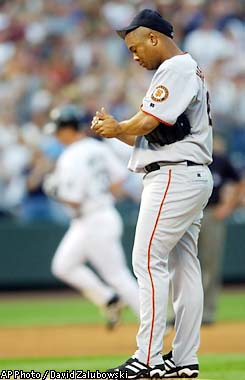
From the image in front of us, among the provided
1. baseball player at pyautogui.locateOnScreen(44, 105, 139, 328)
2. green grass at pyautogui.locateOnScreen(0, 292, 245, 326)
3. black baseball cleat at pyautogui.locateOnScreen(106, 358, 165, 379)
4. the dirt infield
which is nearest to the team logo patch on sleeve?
black baseball cleat at pyautogui.locateOnScreen(106, 358, 165, 379)

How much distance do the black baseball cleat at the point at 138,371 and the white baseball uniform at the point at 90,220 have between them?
178 inches

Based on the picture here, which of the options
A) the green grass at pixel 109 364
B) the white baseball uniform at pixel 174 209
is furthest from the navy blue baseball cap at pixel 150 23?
the green grass at pixel 109 364

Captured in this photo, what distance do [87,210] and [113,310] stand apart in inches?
42.5

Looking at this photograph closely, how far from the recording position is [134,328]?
36.3 feet

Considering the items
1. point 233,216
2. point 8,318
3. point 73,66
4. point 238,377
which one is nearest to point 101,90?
point 73,66

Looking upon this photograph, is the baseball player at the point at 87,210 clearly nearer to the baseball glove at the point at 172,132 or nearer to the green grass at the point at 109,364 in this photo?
the green grass at the point at 109,364

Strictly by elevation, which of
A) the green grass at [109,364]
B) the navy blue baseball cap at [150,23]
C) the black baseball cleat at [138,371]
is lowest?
the black baseball cleat at [138,371]

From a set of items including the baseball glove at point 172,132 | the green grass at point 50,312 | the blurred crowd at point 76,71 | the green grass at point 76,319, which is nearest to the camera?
the baseball glove at point 172,132

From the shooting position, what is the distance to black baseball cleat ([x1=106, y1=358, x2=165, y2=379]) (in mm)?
5410

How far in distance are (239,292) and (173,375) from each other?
369 inches

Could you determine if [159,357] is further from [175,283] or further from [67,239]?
[67,239]

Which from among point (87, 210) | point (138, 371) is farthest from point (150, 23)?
point (87, 210)

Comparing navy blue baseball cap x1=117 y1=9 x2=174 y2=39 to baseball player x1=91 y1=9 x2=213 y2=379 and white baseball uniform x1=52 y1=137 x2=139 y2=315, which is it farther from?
white baseball uniform x1=52 y1=137 x2=139 y2=315

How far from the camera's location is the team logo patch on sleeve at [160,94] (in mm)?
5406
